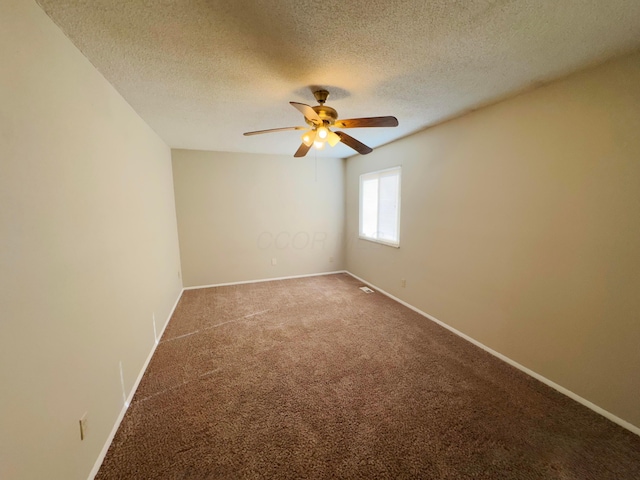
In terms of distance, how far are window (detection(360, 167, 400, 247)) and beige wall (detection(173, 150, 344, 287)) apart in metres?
0.65

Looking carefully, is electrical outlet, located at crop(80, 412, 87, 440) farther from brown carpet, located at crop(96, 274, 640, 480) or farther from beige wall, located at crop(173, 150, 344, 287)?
beige wall, located at crop(173, 150, 344, 287)

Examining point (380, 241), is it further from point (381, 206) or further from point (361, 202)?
point (361, 202)

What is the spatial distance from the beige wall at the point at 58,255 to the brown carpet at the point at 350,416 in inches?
15.2

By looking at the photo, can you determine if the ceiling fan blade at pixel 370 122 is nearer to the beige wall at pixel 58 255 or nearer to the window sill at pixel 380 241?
the beige wall at pixel 58 255

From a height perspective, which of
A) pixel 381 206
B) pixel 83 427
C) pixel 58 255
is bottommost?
pixel 83 427

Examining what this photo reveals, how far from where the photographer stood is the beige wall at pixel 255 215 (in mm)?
4055

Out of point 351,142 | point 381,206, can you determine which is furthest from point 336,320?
point 351,142

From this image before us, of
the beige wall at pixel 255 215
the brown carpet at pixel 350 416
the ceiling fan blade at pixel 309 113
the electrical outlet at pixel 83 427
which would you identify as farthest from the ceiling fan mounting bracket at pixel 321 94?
the beige wall at pixel 255 215

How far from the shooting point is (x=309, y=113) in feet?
5.77

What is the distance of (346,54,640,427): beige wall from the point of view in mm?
1559

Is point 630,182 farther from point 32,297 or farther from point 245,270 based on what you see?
point 245,270

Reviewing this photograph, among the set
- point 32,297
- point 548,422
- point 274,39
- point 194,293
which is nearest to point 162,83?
point 274,39

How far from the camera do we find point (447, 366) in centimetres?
219

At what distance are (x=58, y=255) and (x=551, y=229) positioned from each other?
3.04 m
